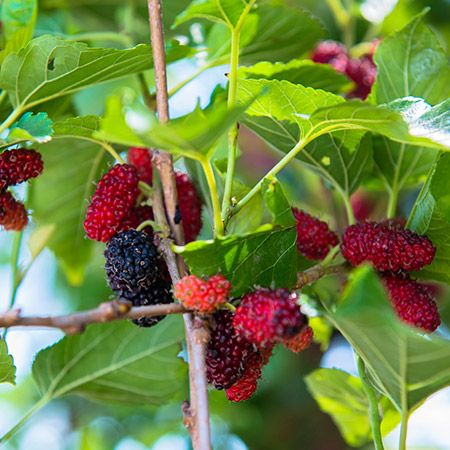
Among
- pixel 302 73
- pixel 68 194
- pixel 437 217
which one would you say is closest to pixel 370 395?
pixel 437 217

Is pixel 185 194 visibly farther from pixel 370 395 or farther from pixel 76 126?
pixel 370 395

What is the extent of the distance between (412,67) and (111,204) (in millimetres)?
443

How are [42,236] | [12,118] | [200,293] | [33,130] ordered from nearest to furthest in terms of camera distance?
A: [200,293] → [33,130] → [12,118] → [42,236]

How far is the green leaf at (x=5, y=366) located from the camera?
82 cm

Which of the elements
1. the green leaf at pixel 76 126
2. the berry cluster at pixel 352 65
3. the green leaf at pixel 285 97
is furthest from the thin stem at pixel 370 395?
the berry cluster at pixel 352 65

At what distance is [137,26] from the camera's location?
54.3 inches

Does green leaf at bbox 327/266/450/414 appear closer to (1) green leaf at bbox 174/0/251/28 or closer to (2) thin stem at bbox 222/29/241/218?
(2) thin stem at bbox 222/29/241/218

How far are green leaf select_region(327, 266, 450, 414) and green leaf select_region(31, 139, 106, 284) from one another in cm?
61

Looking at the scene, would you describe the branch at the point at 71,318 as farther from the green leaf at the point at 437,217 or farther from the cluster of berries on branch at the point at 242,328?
the green leaf at the point at 437,217

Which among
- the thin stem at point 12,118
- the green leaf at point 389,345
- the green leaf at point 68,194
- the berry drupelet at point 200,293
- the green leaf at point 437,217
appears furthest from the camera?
the green leaf at point 68,194

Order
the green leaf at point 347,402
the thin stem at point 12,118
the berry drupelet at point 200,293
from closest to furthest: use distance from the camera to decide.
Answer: the berry drupelet at point 200,293
the thin stem at point 12,118
the green leaf at point 347,402

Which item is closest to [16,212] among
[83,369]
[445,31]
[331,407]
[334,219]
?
[83,369]

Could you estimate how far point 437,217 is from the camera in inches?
32.8

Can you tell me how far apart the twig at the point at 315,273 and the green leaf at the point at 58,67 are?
0.30 meters
